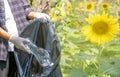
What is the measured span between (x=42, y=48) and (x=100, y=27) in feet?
1.69

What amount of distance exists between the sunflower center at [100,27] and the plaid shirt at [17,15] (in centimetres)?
62

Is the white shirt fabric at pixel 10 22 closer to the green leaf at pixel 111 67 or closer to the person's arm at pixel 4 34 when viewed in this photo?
the person's arm at pixel 4 34

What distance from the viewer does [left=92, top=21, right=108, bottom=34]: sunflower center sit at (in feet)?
6.28

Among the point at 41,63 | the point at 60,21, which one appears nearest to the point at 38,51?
the point at 41,63

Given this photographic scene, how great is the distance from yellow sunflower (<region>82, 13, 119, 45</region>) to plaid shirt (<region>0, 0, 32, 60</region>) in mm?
590


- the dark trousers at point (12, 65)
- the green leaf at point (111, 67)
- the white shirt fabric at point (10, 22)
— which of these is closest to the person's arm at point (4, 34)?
the white shirt fabric at point (10, 22)

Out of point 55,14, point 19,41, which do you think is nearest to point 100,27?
point 19,41

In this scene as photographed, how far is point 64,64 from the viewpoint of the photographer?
12.1ft

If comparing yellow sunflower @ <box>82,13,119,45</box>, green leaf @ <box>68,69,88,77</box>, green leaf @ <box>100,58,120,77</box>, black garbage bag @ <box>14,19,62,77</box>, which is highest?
yellow sunflower @ <box>82,13,119,45</box>

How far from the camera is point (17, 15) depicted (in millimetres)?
2494

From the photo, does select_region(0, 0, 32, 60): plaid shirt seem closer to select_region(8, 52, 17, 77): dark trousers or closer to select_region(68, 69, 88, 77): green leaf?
select_region(8, 52, 17, 77): dark trousers

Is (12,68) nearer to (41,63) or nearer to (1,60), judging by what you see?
(1,60)

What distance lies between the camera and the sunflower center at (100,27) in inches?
75.4

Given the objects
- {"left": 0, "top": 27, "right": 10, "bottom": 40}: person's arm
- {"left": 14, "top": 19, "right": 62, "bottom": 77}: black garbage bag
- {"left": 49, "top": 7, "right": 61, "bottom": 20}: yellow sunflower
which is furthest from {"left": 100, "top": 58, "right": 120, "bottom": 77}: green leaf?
{"left": 49, "top": 7, "right": 61, "bottom": 20}: yellow sunflower
